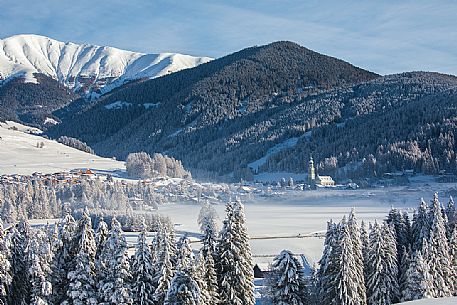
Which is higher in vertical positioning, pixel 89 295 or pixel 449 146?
pixel 449 146

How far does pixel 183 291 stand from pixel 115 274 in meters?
5.30

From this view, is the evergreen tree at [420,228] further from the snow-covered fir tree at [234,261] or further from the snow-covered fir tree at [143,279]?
the snow-covered fir tree at [143,279]

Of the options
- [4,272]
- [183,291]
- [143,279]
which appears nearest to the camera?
[183,291]

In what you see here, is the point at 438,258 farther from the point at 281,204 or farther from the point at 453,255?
the point at 281,204

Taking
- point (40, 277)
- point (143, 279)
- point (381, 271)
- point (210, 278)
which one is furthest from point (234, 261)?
point (381, 271)

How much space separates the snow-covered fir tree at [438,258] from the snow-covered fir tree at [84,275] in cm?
1880

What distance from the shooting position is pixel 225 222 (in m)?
27.9

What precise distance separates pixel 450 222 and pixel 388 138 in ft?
436

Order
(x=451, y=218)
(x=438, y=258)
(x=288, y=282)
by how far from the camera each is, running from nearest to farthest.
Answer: (x=288, y=282), (x=438, y=258), (x=451, y=218)

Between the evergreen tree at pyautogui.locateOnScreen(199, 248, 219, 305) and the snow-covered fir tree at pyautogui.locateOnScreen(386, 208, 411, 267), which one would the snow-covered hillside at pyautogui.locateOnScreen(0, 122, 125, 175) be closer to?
the snow-covered fir tree at pyautogui.locateOnScreen(386, 208, 411, 267)

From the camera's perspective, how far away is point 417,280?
34.6 meters

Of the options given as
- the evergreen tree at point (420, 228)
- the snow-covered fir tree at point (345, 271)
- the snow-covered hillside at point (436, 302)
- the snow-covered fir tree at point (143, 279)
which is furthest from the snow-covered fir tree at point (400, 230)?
the snow-covered hillside at point (436, 302)

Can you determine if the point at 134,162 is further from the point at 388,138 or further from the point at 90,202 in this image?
the point at 388,138

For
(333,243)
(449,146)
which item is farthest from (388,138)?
(333,243)
